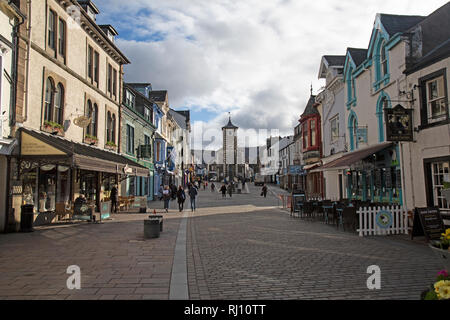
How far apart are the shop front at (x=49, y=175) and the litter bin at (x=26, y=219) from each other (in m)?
0.22

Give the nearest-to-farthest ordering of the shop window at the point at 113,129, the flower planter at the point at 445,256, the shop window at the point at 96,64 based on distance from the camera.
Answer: the flower planter at the point at 445,256
the shop window at the point at 96,64
the shop window at the point at 113,129

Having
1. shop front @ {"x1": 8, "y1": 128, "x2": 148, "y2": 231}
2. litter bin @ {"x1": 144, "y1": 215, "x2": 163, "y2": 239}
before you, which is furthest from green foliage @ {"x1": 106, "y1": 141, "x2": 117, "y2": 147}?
litter bin @ {"x1": 144, "y1": 215, "x2": 163, "y2": 239}

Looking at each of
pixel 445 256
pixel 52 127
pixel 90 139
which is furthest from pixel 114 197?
pixel 445 256

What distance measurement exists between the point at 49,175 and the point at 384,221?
1410 centimetres

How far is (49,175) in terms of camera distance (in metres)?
14.6

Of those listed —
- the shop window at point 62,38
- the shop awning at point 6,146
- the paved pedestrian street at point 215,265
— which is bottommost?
the paved pedestrian street at point 215,265

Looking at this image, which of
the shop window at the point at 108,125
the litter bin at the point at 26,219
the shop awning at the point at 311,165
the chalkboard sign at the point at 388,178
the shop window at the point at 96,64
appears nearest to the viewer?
the litter bin at the point at 26,219

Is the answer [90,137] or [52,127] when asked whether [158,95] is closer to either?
[90,137]

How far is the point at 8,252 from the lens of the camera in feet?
28.0

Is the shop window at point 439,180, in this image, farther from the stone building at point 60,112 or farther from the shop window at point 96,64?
the shop window at point 96,64

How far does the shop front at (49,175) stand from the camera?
11859 mm

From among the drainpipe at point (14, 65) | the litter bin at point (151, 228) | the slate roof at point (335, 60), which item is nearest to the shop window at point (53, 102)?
the drainpipe at point (14, 65)

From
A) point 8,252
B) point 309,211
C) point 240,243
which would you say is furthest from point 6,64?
point 309,211

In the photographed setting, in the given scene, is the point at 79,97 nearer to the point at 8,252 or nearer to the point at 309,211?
the point at 8,252
